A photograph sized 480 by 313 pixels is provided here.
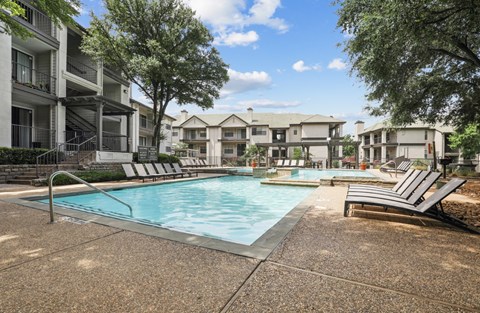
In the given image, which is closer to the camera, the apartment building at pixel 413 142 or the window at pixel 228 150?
the apartment building at pixel 413 142

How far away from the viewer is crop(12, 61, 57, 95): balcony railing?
13.8 metres

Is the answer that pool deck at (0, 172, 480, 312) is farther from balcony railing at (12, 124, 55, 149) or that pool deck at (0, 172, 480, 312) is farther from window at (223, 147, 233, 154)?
window at (223, 147, 233, 154)

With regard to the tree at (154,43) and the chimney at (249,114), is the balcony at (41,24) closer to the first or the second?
the tree at (154,43)

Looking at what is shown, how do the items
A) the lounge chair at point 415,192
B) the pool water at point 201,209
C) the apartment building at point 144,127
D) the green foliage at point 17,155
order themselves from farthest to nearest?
the apartment building at point 144,127
the green foliage at point 17,155
the pool water at point 201,209
the lounge chair at point 415,192

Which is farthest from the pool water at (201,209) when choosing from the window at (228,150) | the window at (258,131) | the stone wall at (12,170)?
the window at (228,150)

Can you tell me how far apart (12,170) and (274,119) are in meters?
35.9

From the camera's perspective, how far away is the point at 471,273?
8.39ft

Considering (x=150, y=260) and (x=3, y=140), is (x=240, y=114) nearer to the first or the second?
(x=3, y=140)

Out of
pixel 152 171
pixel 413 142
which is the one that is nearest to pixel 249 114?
pixel 413 142

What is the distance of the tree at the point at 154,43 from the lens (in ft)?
52.9

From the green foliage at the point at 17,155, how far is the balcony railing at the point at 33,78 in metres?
4.40

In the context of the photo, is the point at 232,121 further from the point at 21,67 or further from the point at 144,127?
the point at 21,67

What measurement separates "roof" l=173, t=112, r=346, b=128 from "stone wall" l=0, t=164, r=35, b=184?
31723 millimetres

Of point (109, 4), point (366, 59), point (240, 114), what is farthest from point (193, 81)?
point (240, 114)
